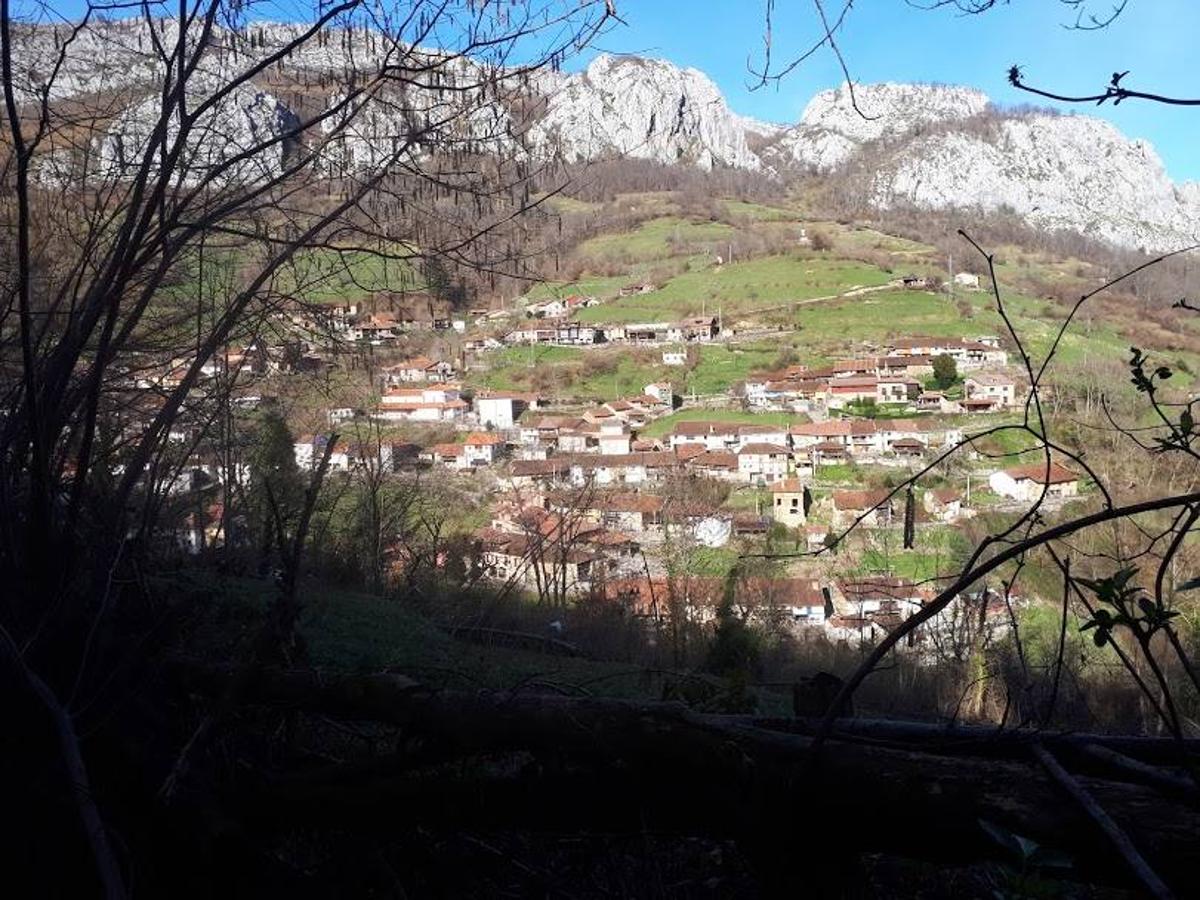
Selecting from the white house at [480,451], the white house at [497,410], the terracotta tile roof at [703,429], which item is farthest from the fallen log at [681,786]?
the white house at [497,410]

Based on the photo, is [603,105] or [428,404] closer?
[603,105]

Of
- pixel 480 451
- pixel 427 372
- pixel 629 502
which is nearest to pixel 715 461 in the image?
pixel 480 451

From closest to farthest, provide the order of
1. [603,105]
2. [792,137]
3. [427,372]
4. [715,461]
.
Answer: [603,105] → [715,461] → [427,372] → [792,137]

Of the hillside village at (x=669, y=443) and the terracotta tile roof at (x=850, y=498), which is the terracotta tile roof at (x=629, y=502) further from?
the terracotta tile roof at (x=850, y=498)

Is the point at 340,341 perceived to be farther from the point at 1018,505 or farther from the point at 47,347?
the point at 1018,505

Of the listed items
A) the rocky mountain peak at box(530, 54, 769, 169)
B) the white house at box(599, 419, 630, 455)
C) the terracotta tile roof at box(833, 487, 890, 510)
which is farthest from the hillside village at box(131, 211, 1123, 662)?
the rocky mountain peak at box(530, 54, 769, 169)

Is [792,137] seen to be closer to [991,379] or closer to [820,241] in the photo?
[820,241]

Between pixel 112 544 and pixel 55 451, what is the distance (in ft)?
1.79

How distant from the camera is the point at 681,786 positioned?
168cm

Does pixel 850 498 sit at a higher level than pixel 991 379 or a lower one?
lower

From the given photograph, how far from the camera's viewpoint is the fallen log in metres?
1.37

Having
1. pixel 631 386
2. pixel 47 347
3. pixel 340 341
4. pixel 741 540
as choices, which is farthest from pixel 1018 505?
pixel 631 386

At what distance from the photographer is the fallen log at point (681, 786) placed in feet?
4.50

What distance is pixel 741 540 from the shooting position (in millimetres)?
18906
